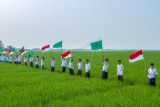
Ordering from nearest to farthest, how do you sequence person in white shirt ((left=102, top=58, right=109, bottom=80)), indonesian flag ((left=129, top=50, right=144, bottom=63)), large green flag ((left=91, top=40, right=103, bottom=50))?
indonesian flag ((left=129, top=50, right=144, bottom=63)) < person in white shirt ((left=102, top=58, right=109, bottom=80)) < large green flag ((left=91, top=40, right=103, bottom=50))

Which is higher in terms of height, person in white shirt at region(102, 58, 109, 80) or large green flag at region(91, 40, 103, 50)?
large green flag at region(91, 40, 103, 50)

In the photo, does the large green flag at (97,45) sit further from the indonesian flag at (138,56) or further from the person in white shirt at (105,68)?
the indonesian flag at (138,56)

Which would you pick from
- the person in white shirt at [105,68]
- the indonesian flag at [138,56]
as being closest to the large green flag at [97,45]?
the person in white shirt at [105,68]

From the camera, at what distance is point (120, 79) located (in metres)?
16.1

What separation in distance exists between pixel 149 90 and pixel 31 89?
5.71m

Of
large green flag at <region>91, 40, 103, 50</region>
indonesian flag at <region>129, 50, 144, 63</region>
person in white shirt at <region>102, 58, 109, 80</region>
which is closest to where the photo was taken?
indonesian flag at <region>129, 50, 144, 63</region>

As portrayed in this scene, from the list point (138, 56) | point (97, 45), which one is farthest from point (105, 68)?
point (138, 56)

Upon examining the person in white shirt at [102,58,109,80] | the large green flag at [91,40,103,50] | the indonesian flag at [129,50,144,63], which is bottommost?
the person in white shirt at [102,58,109,80]

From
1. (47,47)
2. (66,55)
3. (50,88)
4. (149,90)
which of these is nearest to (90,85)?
(50,88)

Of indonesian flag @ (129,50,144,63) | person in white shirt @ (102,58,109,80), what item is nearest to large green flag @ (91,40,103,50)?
person in white shirt @ (102,58,109,80)

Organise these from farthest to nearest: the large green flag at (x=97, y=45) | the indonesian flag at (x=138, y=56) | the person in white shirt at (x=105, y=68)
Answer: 1. the large green flag at (x=97, y=45)
2. the person in white shirt at (x=105, y=68)
3. the indonesian flag at (x=138, y=56)

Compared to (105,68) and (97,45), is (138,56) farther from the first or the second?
(97,45)

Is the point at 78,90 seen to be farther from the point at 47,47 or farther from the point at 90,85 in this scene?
the point at 47,47

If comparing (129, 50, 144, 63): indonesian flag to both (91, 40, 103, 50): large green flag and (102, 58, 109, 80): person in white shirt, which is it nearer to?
(102, 58, 109, 80): person in white shirt
